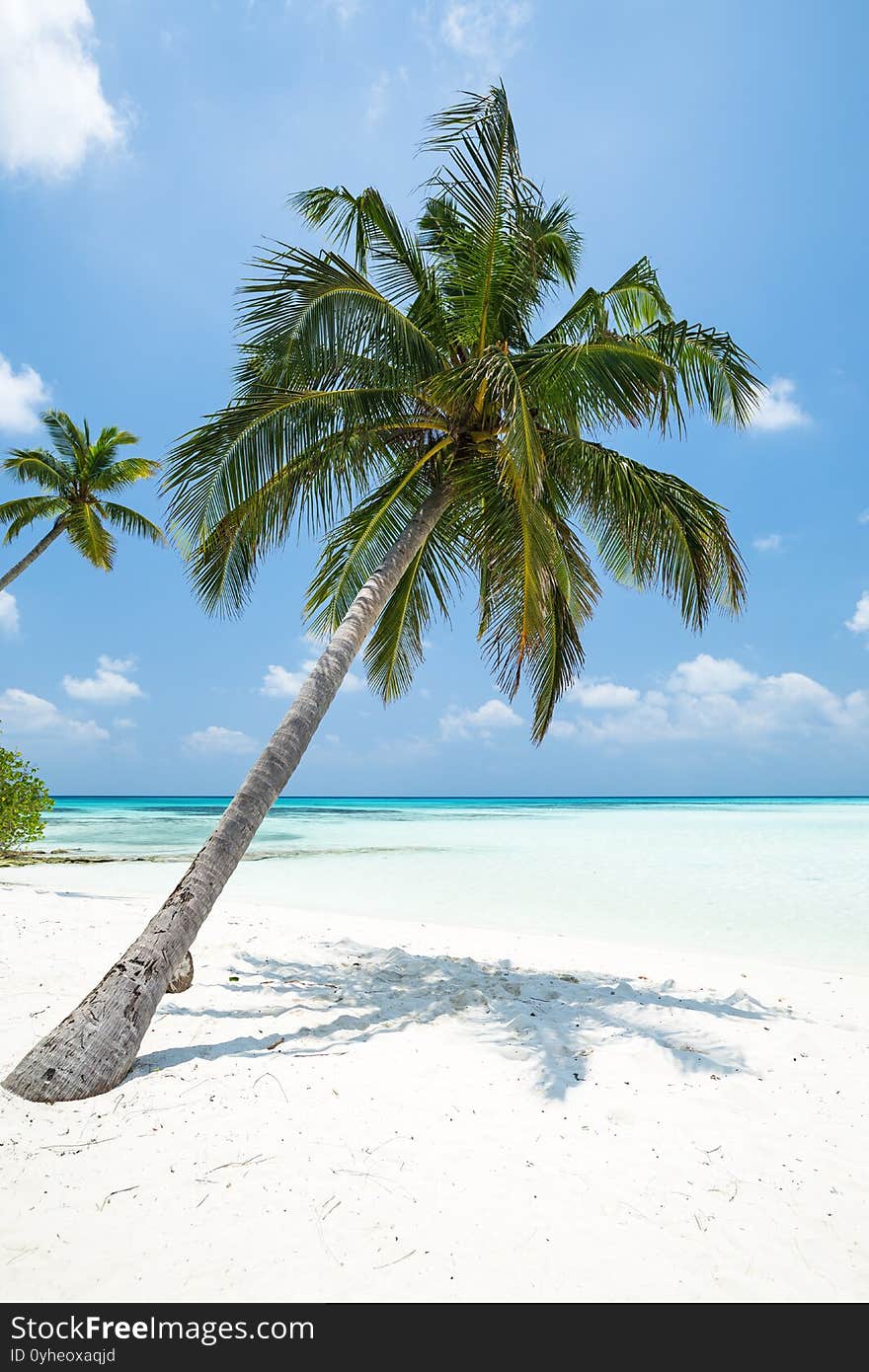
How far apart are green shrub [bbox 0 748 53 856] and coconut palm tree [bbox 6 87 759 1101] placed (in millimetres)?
10112

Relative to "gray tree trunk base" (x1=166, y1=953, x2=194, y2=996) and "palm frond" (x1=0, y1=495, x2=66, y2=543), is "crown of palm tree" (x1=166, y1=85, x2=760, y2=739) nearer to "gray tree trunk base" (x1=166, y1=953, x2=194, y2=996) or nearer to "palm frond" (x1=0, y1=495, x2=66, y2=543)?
"gray tree trunk base" (x1=166, y1=953, x2=194, y2=996)

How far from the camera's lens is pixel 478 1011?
5059mm

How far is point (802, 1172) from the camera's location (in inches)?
118

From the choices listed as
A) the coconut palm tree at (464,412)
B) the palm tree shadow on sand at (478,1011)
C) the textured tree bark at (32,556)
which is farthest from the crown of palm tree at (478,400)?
the textured tree bark at (32,556)

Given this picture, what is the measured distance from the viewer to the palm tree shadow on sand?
4.16 meters

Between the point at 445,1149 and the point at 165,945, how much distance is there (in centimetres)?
184

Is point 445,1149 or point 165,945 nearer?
point 445,1149

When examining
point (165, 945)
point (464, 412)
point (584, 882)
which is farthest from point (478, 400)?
point (584, 882)

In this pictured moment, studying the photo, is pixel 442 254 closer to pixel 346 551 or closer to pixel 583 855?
pixel 346 551

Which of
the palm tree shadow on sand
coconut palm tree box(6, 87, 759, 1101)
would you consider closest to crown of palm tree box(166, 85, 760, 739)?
coconut palm tree box(6, 87, 759, 1101)

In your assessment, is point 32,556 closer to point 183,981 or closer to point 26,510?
point 26,510

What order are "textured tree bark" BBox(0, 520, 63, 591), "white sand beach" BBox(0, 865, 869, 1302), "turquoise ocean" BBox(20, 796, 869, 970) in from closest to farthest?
"white sand beach" BBox(0, 865, 869, 1302) < "turquoise ocean" BBox(20, 796, 869, 970) < "textured tree bark" BBox(0, 520, 63, 591)

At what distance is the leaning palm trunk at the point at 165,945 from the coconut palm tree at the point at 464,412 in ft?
0.10

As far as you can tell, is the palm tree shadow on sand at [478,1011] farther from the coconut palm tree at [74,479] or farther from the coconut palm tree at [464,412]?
the coconut palm tree at [74,479]
